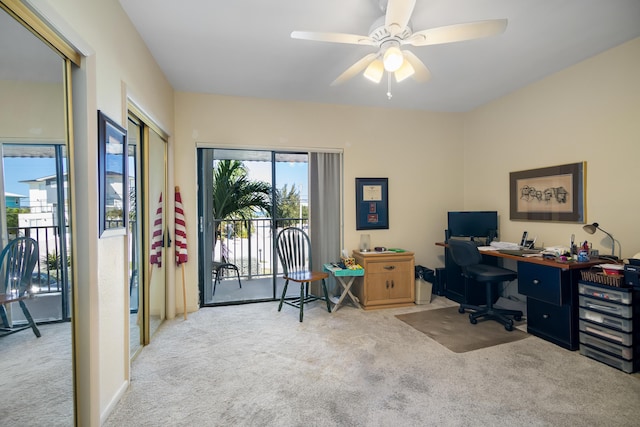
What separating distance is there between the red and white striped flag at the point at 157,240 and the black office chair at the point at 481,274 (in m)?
3.19

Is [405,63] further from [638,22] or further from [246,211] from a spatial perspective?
[246,211]

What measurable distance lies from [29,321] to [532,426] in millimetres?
2613

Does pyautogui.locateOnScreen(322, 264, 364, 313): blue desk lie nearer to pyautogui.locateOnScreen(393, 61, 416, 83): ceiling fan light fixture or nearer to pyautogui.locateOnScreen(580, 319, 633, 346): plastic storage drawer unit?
pyautogui.locateOnScreen(580, 319, 633, 346): plastic storage drawer unit

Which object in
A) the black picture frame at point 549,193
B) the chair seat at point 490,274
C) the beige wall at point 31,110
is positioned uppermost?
the beige wall at point 31,110

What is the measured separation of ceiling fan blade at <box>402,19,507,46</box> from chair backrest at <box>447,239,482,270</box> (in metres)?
2.03

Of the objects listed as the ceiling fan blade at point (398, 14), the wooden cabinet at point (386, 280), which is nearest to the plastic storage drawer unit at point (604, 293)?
the wooden cabinet at point (386, 280)

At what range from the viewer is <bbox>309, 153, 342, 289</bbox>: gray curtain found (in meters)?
4.06

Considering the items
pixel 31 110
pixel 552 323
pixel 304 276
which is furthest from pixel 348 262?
pixel 31 110

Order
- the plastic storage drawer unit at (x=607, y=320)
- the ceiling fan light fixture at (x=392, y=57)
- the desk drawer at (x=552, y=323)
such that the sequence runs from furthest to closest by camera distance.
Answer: the desk drawer at (x=552, y=323) → the plastic storage drawer unit at (x=607, y=320) → the ceiling fan light fixture at (x=392, y=57)

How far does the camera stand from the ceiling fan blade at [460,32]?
5.74 ft

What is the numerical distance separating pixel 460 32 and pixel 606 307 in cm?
241

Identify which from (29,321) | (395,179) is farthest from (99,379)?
(395,179)

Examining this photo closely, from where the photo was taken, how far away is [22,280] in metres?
1.22

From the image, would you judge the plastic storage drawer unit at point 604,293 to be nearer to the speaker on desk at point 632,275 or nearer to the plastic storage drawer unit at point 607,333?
the speaker on desk at point 632,275
